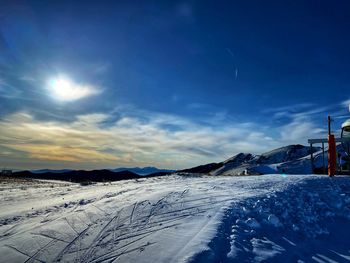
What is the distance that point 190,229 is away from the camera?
6.89 m

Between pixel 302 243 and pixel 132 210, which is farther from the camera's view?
pixel 132 210

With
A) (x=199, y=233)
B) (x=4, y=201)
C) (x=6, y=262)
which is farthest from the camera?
(x=4, y=201)

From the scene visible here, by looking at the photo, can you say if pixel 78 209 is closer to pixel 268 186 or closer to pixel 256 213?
pixel 256 213

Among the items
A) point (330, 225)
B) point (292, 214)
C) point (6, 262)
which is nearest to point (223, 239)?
point (292, 214)

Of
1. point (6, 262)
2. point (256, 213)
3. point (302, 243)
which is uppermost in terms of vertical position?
point (256, 213)

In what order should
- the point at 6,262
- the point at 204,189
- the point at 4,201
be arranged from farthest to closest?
1. the point at 4,201
2. the point at 204,189
3. the point at 6,262

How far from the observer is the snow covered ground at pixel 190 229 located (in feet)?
19.5

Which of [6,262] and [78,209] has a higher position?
[78,209]

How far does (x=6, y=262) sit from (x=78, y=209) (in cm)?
399

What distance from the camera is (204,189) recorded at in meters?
11.5

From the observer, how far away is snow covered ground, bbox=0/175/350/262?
5949 millimetres

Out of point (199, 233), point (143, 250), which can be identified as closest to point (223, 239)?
point (199, 233)

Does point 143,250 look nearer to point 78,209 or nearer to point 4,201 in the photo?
point 78,209

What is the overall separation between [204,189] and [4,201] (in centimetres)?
1023
